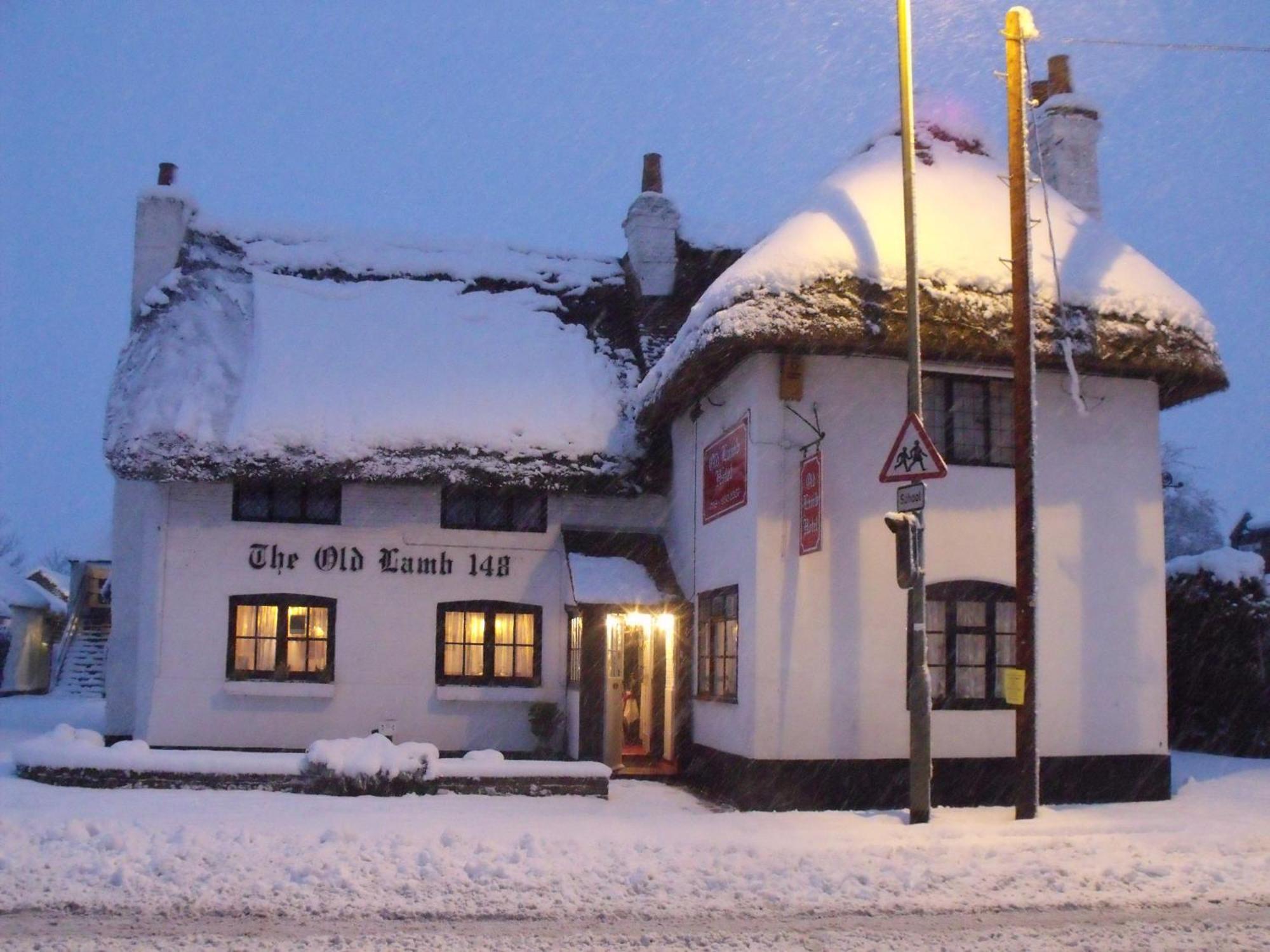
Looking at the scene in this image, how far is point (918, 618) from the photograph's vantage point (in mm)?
11828

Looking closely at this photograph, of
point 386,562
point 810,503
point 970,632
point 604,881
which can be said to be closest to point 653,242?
point 386,562

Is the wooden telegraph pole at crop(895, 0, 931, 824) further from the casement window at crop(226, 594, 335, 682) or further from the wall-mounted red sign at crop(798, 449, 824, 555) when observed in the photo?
the casement window at crop(226, 594, 335, 682)

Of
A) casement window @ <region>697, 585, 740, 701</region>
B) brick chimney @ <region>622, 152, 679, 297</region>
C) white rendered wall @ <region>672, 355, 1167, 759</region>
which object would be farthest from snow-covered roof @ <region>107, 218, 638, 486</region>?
white rendered wall @ <region>672, 355, 1167, 759</region>

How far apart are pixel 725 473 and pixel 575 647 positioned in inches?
181

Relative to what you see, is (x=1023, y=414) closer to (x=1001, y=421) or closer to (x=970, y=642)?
(x=1001, y=421)

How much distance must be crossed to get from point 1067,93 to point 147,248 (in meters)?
15.6

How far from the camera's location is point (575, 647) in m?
18.6

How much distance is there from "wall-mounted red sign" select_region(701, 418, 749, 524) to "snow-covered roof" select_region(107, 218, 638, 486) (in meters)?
2.57

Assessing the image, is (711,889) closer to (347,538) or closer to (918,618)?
(918,618)

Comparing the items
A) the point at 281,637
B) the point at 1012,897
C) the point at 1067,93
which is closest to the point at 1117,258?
the point at 1067,93

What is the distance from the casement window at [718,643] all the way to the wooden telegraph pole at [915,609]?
315 centimetres

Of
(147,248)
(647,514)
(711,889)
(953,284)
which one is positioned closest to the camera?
(711,889)

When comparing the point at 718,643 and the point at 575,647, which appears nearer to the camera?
→ the point at 718,643

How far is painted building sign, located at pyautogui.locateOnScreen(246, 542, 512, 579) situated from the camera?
1845 centimetres
